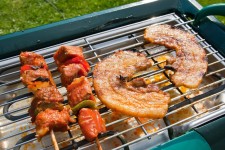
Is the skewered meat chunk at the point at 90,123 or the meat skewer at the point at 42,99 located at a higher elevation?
the meat skewer at the point at 42,99

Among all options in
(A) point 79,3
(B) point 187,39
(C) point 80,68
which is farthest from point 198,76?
(A) point 79,3

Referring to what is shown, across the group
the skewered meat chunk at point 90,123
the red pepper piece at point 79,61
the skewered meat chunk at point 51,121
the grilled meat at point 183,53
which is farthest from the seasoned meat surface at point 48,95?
the grilled meat at point 183,53

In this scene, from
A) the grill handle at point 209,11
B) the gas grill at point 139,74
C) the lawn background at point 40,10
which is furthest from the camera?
the lawn background at point 40,10

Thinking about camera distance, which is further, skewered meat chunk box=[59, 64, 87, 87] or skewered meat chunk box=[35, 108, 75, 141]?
skewered meat chunk box=[59, 64, 87, 87]

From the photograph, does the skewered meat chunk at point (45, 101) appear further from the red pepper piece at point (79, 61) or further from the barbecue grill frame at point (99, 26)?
the barbecue grill frame at point (99, 26)

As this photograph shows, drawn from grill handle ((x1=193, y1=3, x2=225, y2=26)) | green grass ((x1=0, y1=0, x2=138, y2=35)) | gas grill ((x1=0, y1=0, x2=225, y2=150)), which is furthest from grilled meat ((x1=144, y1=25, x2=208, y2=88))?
green grass ((x1=0, y1=0, x2=138, y2=35))

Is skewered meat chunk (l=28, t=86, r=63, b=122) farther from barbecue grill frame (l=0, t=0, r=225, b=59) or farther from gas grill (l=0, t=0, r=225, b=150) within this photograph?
barbecue grill frame (l=0, t=0, r=225, b=59)

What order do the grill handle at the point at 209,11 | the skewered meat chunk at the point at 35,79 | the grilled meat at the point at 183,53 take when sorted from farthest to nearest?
the grill handle at the point at 209,11, the grilled meat at the point at 183,53, the skewered meat chunk at the point at 35,79
